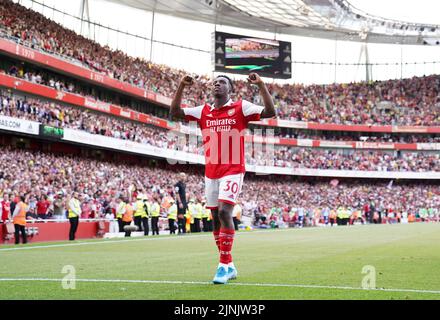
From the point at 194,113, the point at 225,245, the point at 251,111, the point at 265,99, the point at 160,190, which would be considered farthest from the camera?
the point at 160,190

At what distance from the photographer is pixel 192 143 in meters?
58.4

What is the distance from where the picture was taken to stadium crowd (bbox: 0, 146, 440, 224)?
28.5 metres

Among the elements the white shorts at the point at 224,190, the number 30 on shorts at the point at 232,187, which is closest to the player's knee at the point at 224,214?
the white shorts at the point at 224,190

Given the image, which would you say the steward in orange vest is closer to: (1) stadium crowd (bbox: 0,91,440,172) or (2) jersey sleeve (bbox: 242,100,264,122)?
(1) stadium crowd (bbox: 0,91,440,172)

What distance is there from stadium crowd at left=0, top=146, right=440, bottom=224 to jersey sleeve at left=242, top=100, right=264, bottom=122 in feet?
54.7

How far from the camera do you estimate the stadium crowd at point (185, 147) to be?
36.3 m

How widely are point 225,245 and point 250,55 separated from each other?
5497cm

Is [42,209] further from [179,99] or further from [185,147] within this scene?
[185,147]

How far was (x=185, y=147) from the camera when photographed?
55.2m

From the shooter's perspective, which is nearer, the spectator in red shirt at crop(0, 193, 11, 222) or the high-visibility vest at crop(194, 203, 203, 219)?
the spectator in red shirt at crop(0, 193, 11, 222)

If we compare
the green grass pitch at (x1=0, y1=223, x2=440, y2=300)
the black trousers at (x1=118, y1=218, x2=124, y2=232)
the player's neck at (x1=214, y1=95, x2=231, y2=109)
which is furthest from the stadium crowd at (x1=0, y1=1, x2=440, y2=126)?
the player's neck at (x1=214, y1=95, x2=231, y2=109)

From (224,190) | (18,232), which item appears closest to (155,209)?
(18,232)

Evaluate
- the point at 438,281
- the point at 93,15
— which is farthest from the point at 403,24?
the point at 438,281
